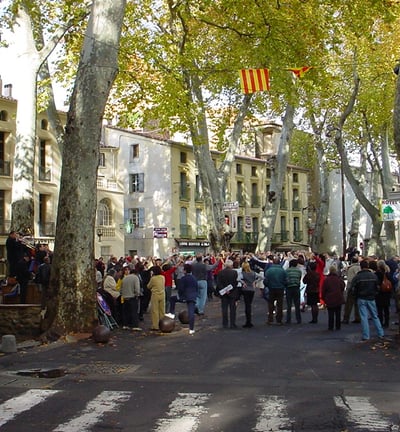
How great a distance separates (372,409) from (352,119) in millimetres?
31706

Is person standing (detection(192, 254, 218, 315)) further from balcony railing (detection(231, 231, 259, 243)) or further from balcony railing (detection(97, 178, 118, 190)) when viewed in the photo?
balcony railing (detection(231, 231, 259, 243))

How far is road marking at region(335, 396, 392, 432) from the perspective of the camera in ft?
21.9

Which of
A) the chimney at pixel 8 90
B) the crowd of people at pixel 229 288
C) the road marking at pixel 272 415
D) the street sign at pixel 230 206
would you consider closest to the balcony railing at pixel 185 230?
the chimney at pixel 8 90

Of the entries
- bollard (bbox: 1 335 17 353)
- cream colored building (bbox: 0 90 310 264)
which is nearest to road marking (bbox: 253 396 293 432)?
bollard (bbox: 1 335 17 353)

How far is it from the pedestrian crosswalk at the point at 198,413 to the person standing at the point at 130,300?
6.91 m

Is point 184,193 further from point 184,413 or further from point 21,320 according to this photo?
point 184,413

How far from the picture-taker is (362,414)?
7.27 m

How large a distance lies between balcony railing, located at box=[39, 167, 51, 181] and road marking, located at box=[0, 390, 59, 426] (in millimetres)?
34593

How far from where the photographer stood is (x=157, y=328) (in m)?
15.6

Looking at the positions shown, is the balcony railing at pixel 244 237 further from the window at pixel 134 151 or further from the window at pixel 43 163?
the window at pixel 43 163

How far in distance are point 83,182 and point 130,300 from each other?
11.4ft

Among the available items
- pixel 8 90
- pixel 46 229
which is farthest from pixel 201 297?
pixel 8 90

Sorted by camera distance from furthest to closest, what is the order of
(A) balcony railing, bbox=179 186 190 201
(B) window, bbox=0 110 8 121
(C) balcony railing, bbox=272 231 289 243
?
(C) balcony railing, bbox=272 231 289 243 < (A) balcony railing, bbox=179 186 190 201 < (B) window, bbox=0 110 8 121

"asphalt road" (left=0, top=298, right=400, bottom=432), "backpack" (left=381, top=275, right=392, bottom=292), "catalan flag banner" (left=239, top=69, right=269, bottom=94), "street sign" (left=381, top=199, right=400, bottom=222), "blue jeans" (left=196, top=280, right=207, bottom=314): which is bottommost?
"asphalt road" (left=0, top=298, right=400, bottom=432)
